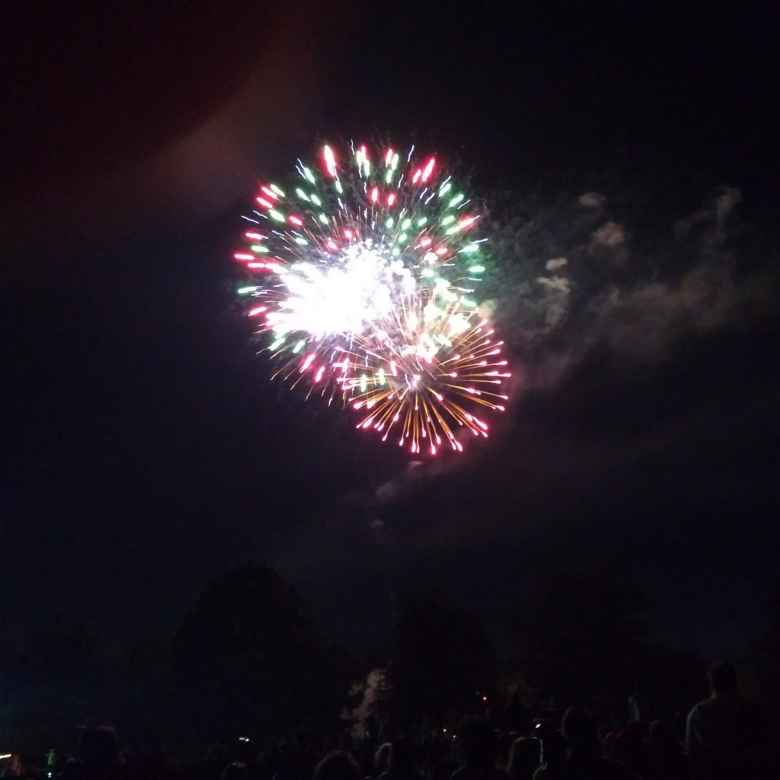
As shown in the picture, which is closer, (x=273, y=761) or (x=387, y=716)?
(x=273, y=761)

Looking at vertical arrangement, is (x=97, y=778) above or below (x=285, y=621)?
below

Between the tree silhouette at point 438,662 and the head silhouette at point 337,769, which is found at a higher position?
the tree silhouette at point 438,662

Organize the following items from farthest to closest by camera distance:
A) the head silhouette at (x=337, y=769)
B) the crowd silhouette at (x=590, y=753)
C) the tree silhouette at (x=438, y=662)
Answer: the tree silhouette at (x=438, y=662) → the head silhouette at (x=337, y=769) → the crowd silhouette at (x=590, y=753)

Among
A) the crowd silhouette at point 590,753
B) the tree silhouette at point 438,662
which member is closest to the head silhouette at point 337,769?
the crowd silhouette at point 590,753

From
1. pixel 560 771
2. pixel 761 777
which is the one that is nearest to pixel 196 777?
pixel 560 771

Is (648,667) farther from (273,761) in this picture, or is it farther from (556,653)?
(273,761)

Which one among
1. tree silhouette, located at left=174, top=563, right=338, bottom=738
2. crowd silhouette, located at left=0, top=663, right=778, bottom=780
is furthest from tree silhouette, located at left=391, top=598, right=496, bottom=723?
crowd silhouette, located at left=0, top=663, right=778, bottom=780

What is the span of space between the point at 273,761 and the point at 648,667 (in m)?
47.7

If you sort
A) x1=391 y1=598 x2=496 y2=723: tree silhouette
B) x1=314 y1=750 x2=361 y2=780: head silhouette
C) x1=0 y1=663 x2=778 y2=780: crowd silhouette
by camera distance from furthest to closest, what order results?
x1=391 y1=598 x2=496 y2=723: tree silhouette, x1=314 y1=750 x2=361 y2=780: head silhouette, x1=0 y1=663 x2=778 y2=780: crowd silhouette

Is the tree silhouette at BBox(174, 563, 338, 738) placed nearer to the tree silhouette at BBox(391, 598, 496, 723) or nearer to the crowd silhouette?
the tree silhouette at BBox(391, 598, 496, 723)

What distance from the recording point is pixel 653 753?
7801 millimetres

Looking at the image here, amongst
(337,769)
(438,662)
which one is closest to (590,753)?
(337,769)

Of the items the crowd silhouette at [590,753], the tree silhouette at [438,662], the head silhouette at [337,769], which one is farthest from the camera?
the tree silhouette at [438,662]

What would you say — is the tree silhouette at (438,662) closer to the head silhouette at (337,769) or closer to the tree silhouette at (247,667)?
the tree silhouette at (247,667)
